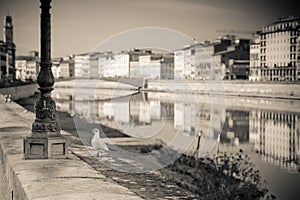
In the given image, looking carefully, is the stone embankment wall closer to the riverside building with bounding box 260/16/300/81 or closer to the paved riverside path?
the paved riverside path

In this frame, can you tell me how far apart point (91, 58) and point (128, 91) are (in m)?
19.7

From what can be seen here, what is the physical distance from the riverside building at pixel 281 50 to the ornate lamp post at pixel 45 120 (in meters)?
27.0

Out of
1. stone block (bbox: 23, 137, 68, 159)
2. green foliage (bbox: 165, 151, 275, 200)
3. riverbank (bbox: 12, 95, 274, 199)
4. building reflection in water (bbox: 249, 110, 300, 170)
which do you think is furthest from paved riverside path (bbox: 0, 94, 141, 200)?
building reflection in water (bbox: 249, 110, 300, 170)

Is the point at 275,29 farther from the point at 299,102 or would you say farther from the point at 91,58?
the point at 91,58

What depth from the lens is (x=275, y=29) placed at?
1371 inches

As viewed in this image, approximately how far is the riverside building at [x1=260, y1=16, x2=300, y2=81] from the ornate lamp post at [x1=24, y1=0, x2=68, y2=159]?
2695 centimetres

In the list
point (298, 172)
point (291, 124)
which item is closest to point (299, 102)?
point (291, 124)

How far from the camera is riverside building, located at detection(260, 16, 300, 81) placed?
30484 mm

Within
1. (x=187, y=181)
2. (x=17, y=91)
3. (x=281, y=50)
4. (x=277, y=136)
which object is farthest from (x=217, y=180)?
(x=281, y=50)

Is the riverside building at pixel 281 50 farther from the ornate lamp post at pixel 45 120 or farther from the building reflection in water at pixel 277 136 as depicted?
the ornate lamp post at pixel 45 120

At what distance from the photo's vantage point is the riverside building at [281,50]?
30.5 metres

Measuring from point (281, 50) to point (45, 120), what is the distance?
31951mm

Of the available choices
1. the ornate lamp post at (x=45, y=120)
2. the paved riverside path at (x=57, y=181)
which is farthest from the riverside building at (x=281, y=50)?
the paved riverside path at (x=57, y=181)

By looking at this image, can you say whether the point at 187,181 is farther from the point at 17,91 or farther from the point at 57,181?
the point at 17,91
